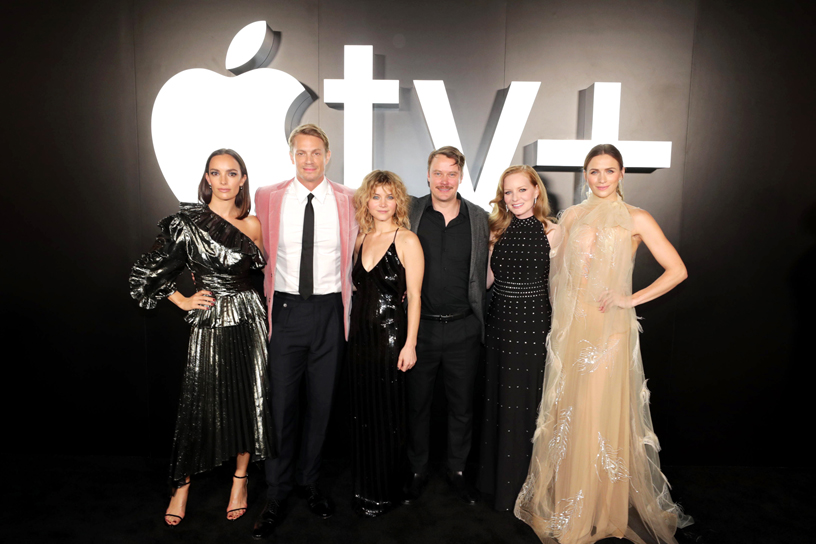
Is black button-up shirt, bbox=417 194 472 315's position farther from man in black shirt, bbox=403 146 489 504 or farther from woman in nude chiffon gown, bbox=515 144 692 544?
woman in nude chiffon gown, bbox=515 144 692 544

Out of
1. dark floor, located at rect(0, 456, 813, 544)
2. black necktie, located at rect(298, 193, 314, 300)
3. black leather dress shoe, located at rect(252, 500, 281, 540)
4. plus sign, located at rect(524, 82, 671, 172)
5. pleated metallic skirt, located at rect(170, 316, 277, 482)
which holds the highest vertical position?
plus sign, located at rect(524, 82, 671, 172)

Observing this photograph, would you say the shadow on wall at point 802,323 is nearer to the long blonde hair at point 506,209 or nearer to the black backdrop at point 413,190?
the black backdrop at point 413,190

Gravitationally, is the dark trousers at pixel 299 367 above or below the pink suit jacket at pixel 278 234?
below

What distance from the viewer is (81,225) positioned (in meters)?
3.00

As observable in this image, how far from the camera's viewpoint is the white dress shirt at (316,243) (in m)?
2.39

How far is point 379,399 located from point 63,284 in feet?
7.57

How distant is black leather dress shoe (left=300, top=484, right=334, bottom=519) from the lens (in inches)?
96.8

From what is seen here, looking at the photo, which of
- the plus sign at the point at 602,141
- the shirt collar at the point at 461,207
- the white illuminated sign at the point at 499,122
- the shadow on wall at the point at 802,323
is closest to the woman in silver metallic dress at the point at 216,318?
the shirt collar at the point at 461,207

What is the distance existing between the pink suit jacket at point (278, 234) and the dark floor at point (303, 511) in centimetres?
103

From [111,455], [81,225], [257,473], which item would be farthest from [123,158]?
[257,473]

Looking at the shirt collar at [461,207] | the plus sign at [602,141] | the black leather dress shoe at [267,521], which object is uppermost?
the plus sign at [602,141]

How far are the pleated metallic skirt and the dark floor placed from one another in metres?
0.39

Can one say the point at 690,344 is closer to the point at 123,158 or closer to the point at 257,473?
the point at 257,473

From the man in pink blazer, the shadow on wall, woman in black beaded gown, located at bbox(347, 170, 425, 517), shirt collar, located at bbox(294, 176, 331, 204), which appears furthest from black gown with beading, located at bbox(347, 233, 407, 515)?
the shadow on wall
